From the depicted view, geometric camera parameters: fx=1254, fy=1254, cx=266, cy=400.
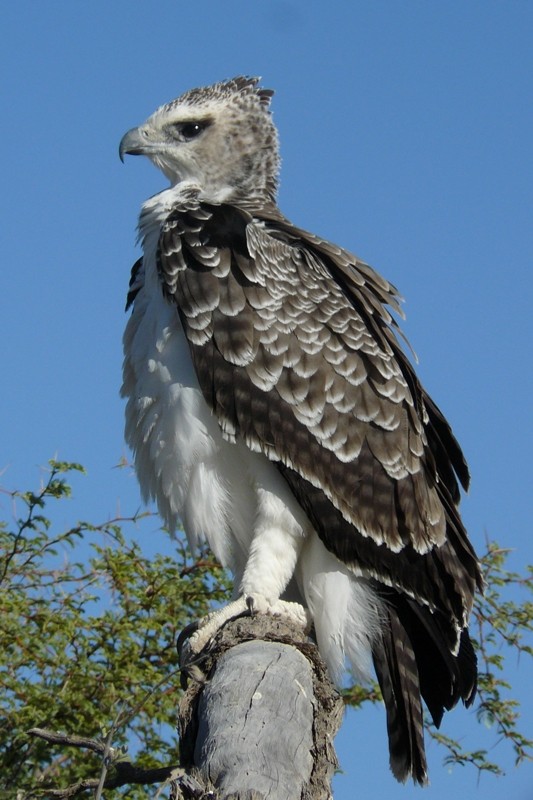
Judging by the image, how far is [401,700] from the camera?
5727 mm

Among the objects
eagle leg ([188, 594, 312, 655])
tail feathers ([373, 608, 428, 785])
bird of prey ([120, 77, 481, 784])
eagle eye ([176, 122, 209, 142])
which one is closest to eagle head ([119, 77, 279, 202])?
eagle eye ([176, 122, 209, 142])

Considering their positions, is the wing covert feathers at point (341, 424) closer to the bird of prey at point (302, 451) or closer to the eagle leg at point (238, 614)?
the bird of prey at point (302, 451)

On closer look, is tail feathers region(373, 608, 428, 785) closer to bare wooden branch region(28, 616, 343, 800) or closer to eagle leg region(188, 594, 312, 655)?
eagle leg region(188, 594, 312, 655)

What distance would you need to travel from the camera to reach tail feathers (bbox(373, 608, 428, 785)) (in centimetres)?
565

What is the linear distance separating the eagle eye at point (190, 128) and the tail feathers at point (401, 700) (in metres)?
2.86

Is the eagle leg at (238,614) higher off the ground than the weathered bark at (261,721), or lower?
higher

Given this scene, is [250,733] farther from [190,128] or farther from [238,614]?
[190,128]

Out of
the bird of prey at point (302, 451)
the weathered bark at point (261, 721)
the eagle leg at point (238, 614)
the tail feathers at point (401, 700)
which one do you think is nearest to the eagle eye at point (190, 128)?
the bird of prey at point (302, 451)

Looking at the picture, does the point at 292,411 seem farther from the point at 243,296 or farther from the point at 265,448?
the point at 243,296

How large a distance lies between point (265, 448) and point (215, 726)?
1907 millimetres

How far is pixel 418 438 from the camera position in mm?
6113

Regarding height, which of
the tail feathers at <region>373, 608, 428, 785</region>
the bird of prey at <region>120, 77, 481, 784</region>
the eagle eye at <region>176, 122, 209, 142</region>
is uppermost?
the eagle eye at <region>176, 122, 209, 142</region>

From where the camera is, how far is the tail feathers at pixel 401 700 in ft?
18.5

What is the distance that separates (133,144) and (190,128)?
0.33 metres
